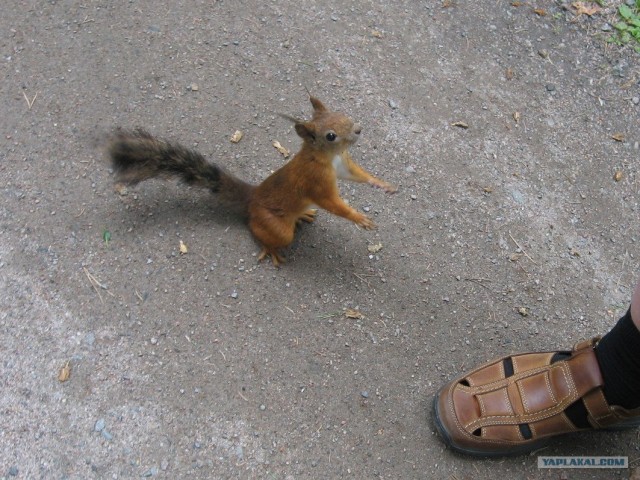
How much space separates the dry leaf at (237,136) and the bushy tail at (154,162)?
1.52 feet

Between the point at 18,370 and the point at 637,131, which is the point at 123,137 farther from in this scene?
the point at 637,131

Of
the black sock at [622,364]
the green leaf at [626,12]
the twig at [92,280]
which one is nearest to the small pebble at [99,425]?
the twig at [92,280]

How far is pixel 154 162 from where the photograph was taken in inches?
96.8

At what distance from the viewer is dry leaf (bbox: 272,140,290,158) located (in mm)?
3004

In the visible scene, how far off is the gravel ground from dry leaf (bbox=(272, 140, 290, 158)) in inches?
1.1

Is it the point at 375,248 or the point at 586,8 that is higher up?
the point at 586,8

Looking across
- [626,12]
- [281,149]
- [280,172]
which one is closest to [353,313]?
[280,172]

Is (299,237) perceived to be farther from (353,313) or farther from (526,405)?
(526,405)

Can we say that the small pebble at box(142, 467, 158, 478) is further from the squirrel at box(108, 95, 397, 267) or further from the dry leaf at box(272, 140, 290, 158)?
the dry leaf at box(272, 140, 290, 158)

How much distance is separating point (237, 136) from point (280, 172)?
24.9 inches

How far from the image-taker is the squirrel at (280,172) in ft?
7.93

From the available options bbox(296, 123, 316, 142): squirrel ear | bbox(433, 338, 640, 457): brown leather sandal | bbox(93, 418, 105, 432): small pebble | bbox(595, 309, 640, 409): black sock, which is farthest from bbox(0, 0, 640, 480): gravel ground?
bbox(296, 123, 316, 142): squirrel ear

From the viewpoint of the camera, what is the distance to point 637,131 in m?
3.35

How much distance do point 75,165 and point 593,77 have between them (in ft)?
10.1
